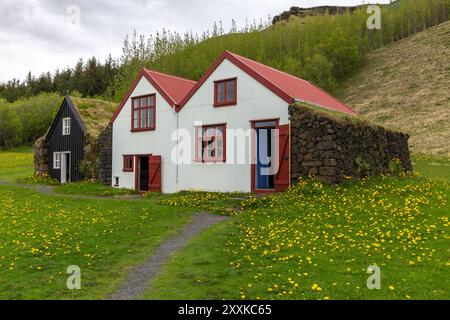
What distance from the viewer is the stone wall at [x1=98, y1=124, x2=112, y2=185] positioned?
28.8 metres

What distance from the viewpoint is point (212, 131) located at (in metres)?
23.0

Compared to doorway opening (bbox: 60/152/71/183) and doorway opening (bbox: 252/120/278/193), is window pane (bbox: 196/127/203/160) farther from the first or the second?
doorway opening (bbox: 60/152/71/183)

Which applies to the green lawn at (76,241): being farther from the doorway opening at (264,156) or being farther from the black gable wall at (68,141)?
the black gable wall at (68,141)

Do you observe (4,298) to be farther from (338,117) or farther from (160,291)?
(338,117)

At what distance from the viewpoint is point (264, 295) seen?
283 inches

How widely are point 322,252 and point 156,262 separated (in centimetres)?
421

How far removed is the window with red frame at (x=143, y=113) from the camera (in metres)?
26.4

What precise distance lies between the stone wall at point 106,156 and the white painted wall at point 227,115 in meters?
7.49

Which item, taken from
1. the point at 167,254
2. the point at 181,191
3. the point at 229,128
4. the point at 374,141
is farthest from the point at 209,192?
the point at 167,254

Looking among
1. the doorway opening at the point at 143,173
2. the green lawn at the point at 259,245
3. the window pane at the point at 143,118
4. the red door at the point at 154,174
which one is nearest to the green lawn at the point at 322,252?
the green lawn at the point at 259,245

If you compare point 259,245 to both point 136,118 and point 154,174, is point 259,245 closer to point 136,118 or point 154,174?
point 154,174

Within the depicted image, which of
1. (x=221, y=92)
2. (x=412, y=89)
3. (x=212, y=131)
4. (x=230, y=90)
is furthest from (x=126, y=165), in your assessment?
(x=412, y=89)

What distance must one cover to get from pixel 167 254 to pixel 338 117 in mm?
12407

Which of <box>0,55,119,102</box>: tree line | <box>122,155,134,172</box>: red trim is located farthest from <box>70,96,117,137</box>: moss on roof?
<box>0,55,119,102</box>: tree line
